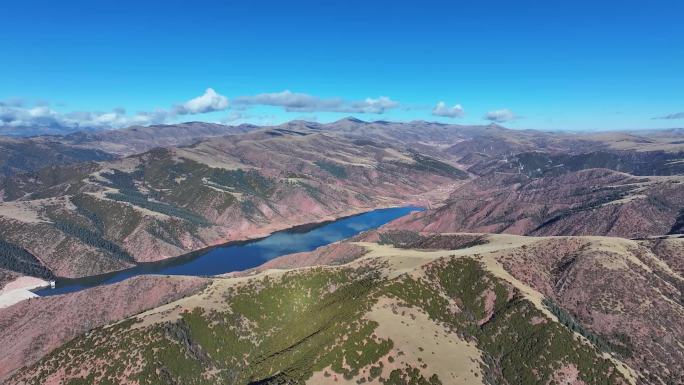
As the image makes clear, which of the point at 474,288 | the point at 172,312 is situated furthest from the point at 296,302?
the point at 474,288

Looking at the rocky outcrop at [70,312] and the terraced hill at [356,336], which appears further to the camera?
the rocky outcrop at [70,312]

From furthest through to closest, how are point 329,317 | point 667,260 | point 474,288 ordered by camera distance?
point 667,260 → point 474,288 → point 329,317

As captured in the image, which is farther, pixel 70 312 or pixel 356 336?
pixel 70 312

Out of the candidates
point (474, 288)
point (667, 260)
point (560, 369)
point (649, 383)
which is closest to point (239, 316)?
point (474, 288)

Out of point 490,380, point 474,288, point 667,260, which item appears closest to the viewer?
point 490,380

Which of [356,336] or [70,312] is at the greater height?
[356,336]

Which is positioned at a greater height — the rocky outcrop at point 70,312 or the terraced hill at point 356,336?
the terraced hill at point 356,336

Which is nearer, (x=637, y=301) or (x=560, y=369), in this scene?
(x=560, y=369)

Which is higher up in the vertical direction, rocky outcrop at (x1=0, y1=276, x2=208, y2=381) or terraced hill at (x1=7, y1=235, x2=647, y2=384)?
terraced hill at (x1=7, y1=235, x2=647, y2=384)

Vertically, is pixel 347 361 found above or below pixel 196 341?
above

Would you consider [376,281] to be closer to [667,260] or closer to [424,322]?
[424,322]

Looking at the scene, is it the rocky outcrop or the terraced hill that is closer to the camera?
the terraced hill
